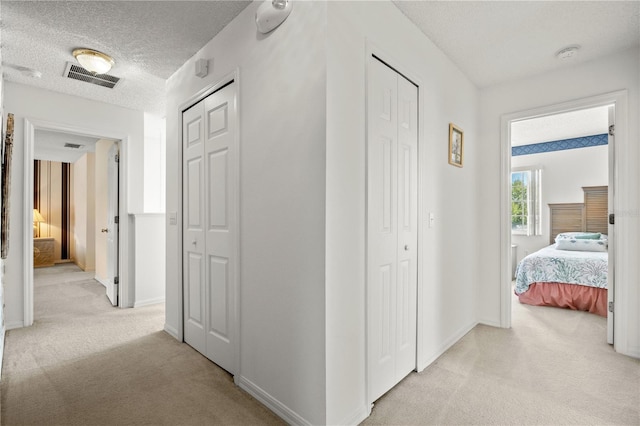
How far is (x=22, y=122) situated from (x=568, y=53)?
202 inches

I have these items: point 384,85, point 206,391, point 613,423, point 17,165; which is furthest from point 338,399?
point 17,165

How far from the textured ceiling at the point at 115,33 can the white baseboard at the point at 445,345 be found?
2.74m

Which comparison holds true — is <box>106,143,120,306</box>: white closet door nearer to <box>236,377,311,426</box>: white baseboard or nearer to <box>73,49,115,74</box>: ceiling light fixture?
<box>73,49,115,74</box>: ceiling light fixture

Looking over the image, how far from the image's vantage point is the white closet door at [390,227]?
1833 mm

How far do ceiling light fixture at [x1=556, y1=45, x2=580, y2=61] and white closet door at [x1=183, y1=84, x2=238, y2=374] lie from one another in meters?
2.66

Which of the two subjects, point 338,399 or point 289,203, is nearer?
point 338,399

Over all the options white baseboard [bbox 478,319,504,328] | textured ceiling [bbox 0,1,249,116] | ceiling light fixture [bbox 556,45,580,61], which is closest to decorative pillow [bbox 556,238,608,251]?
white baseboard [bbox 478,319,504,328]

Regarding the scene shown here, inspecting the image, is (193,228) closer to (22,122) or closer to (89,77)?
(89,77)

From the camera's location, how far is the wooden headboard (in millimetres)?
5316

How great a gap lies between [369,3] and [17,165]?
3.68 metres

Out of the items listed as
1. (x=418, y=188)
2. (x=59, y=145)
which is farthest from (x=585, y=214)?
(x=59, y=145)

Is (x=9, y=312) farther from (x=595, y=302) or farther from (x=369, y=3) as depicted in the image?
(x=595, y=302)

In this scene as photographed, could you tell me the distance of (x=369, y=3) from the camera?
1804mm

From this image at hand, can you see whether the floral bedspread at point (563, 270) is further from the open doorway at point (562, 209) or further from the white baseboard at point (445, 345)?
the white baseboard at point (445, 345)
